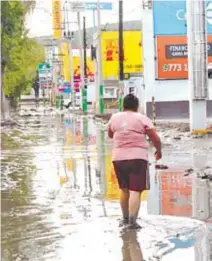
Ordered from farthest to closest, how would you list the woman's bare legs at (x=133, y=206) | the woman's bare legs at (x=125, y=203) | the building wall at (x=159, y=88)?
1. the building wall at (x=159, y=88)
2. the woman's bare legs at (x=125, y=203)
3. the woman's bare legs at (x=133, y=206)

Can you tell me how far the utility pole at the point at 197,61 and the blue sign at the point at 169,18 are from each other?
1090cm

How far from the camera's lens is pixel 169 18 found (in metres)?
34.3

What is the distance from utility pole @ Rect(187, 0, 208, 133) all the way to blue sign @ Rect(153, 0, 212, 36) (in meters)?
10.9

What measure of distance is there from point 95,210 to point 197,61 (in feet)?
44.0

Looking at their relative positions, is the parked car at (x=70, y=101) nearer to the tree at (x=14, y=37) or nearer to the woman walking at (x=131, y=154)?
the tree at (x=14, y=37)

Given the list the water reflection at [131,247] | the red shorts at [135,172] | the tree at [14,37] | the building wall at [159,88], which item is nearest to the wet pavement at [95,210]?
the water reflection at [131,247]

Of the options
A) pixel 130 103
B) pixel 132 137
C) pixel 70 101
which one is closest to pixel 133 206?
pixel 132 137

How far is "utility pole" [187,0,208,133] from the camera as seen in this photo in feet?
72.8

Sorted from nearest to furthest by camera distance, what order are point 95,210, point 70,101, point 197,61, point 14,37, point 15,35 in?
point 95,210, point 197,61, point 14,37, point 15,35, point 70,101

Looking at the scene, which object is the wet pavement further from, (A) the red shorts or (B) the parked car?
(B) the parked car

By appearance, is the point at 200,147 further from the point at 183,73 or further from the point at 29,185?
the point at 183,73

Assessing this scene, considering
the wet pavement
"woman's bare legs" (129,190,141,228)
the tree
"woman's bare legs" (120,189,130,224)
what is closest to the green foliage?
the tree

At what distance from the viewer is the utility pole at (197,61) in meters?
22.2

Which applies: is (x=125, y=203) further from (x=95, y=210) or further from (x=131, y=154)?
(x=95, y=210)
